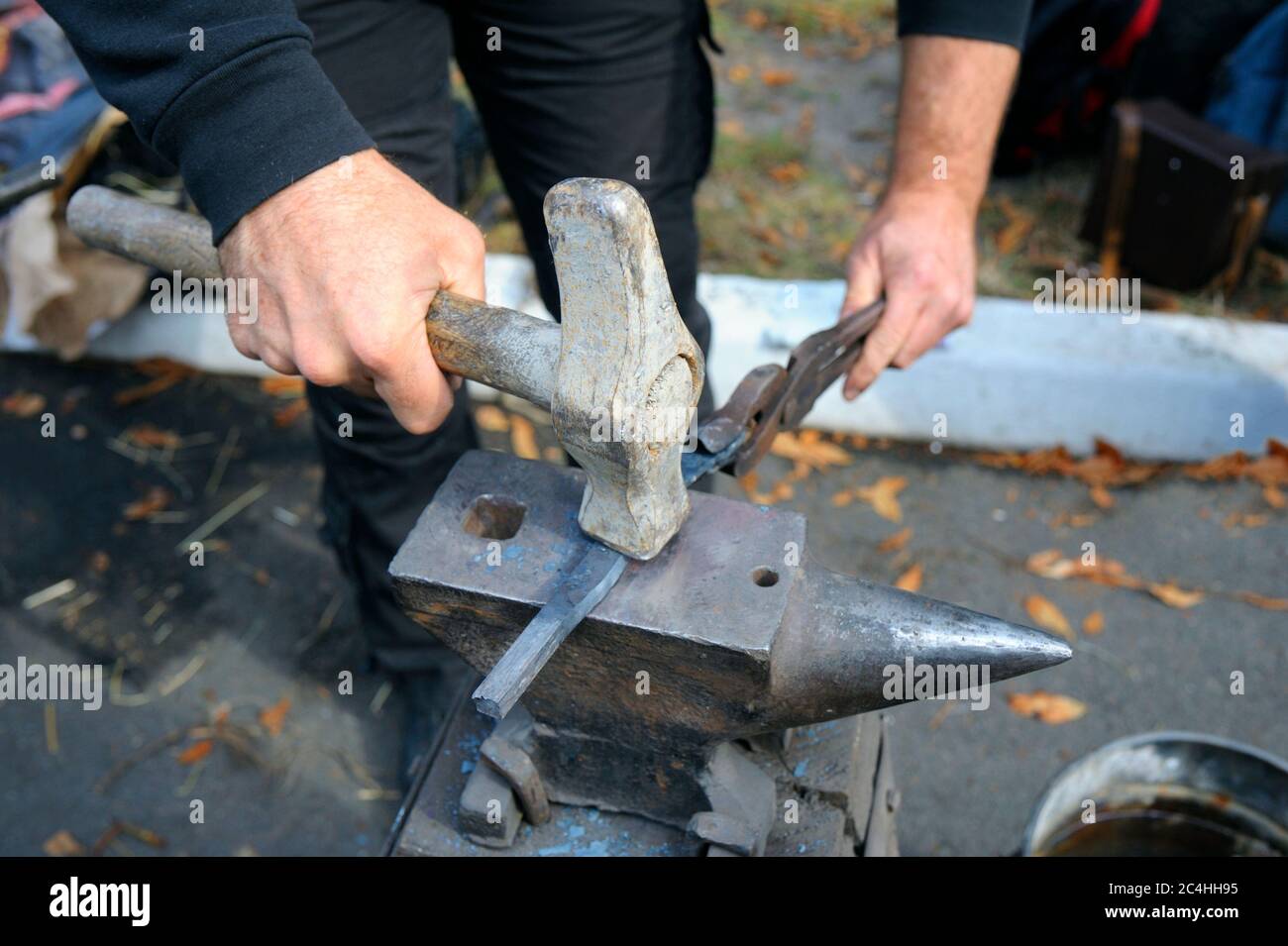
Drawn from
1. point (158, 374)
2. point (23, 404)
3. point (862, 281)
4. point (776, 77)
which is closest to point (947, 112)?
point (862, 281)

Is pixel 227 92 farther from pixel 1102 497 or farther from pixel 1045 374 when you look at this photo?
pixel 1102 497

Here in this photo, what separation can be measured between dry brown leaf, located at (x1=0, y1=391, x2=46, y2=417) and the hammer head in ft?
12.8

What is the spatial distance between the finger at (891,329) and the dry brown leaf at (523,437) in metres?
2.14

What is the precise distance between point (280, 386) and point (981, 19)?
131 inches

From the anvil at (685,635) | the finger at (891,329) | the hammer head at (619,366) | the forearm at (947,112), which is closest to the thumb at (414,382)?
the anvil at (685,635)

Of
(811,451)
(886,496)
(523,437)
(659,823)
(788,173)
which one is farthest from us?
(788,173)

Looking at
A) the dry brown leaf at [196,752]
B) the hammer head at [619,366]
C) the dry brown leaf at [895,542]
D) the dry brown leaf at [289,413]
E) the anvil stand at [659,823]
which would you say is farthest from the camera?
the dry brown leaf at [289,413]

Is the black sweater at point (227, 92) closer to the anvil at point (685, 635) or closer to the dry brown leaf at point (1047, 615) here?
the anvil at point (685, 635)

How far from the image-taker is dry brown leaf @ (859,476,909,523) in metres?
3.93

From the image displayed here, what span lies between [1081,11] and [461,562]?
485 centimetres

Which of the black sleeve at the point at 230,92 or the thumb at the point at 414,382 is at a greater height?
the black sleeve at the point at 230,92

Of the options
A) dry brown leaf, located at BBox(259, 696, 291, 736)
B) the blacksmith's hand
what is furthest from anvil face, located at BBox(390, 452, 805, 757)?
dry brown leaf, located at BBox(259, 696, 291, 736)

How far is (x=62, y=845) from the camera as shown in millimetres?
3059

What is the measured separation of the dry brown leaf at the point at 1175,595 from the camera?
358 centimetres
